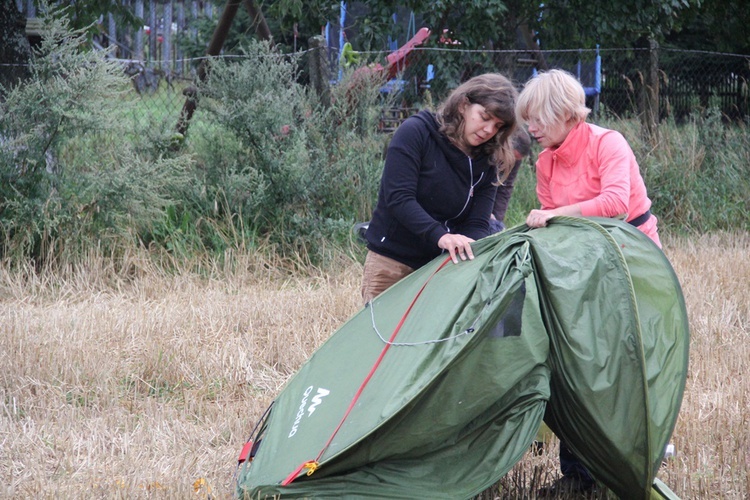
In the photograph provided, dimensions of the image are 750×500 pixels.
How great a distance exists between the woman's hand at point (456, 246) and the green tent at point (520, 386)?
230mm

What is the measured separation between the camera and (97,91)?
6.41 metres

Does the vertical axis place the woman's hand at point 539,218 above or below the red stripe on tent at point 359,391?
above

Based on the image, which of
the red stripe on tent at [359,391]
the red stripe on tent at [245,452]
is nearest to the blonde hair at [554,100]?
the red stripe on tent at [359,391]

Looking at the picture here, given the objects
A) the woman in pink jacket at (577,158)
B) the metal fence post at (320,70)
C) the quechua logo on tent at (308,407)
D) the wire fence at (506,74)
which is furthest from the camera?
the wire fence at (506,74)

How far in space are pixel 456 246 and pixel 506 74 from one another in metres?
6.29

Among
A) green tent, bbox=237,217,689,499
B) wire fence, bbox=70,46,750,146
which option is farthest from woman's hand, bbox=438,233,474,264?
wire fence, bbox=70,46,750,146

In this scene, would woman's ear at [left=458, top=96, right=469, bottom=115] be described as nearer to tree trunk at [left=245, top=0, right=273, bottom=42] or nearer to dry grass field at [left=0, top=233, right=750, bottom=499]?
dry grass field at [left=0, top=233, right=750, bottom=499]

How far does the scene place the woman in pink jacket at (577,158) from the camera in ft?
10.6

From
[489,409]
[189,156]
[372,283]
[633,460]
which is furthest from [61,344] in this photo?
[633,460]

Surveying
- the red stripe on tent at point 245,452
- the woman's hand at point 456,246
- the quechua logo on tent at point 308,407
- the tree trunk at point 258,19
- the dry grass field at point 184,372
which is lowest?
the dry grass field at point 184,372

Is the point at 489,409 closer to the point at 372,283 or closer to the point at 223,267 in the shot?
the point at 372,283

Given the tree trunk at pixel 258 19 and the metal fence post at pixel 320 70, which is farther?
the tree trunk at pixel 258 19

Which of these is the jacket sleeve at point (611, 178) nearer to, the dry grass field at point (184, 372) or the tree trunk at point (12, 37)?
the dry grass field at point (184, 372)

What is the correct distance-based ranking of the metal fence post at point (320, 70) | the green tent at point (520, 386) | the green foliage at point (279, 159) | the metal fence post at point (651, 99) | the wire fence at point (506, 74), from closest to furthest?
the green tent at point (520, 386) < the green foliage at point (279, 159) < the metal fence post at point (320, 70) < the wire fence at point (506, 74) < the metal fence post at point (651, 99)
